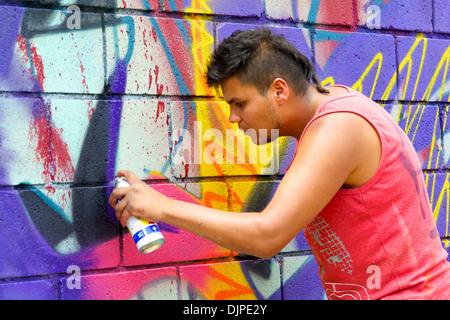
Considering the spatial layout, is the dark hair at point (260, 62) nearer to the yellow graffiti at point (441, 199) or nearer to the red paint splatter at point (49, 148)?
the red paint splatter at point (49, 148)

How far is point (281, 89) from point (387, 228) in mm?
674

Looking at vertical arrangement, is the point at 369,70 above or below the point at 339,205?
above

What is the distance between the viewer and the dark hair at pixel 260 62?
1925 millimetres

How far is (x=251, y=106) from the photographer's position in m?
1.94

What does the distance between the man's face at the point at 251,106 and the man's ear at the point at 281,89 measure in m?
0.02

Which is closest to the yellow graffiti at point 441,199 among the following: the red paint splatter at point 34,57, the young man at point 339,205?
the young man at point 339,205

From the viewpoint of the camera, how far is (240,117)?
77.9 inches

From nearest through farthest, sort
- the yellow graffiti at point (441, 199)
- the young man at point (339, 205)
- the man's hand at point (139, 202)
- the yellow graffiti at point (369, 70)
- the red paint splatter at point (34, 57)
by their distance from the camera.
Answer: the young man at point (339, 205) < the man's hand at point (139, 202) < the red paint splatter at point (34, 57) < the yellow graffiti at point (369, 70) < the yellow graffiti at point (441, 199)

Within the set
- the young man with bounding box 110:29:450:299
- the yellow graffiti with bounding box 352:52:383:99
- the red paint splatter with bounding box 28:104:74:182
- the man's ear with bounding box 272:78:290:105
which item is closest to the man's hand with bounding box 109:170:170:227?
the young man with bounding box 110:29:450:299

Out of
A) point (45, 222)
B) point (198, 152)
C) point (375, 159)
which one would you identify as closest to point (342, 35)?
point (198, 152)

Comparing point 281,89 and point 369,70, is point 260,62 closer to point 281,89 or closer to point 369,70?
point 281,89

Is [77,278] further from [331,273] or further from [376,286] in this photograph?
[376,286]

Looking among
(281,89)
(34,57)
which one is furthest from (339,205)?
(34,57)

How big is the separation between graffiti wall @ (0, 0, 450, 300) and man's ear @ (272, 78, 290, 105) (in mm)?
629
